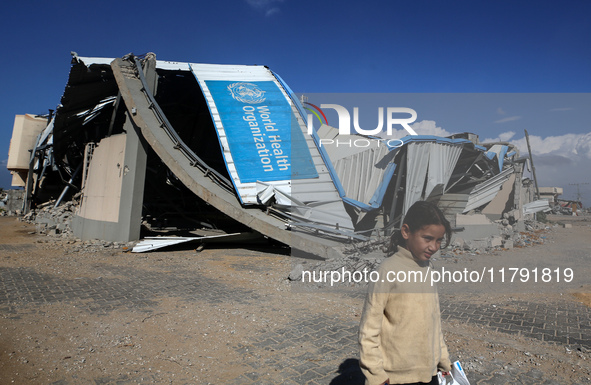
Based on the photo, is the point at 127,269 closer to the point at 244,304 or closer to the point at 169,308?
the point at 169,308

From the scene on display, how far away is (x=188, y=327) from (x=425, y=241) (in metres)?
3.98

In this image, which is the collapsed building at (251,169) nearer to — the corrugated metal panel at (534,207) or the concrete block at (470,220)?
the concrete block at (470,220)

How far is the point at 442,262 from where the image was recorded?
9.83 meters

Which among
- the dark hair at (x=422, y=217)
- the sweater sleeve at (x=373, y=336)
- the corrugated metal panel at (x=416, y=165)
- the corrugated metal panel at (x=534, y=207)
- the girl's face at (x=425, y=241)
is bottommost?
the sweater sleeve at (x=373, y=336)

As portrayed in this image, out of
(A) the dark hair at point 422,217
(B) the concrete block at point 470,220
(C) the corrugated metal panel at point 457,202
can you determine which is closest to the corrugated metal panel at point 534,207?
(C) the corrugated metal panel at point 457,202

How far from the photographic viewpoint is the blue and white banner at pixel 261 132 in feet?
38.9

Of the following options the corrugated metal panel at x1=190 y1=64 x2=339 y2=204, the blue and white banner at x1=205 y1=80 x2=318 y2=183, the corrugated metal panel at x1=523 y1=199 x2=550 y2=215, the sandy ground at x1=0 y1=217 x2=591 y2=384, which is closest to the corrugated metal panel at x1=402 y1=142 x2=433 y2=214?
the corrugated metal panel at x1=190 y1=64 x2=339 y2=204

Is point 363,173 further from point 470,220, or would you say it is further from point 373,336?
point 373,336

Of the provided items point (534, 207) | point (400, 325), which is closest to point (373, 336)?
point (400, 325)

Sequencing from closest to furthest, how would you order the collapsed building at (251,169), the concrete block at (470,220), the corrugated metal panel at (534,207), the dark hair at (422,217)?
the dark hair at (422,217) → the collapsed building at (251,169) → the concrete block at (470,220) → the corrugated metal panel at (534,207)

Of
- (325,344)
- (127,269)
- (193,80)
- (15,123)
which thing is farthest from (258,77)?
(15,123)

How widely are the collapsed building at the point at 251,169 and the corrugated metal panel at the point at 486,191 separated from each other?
71mm

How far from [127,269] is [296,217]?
456 centimetres

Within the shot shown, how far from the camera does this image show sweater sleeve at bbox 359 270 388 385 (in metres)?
1.96
